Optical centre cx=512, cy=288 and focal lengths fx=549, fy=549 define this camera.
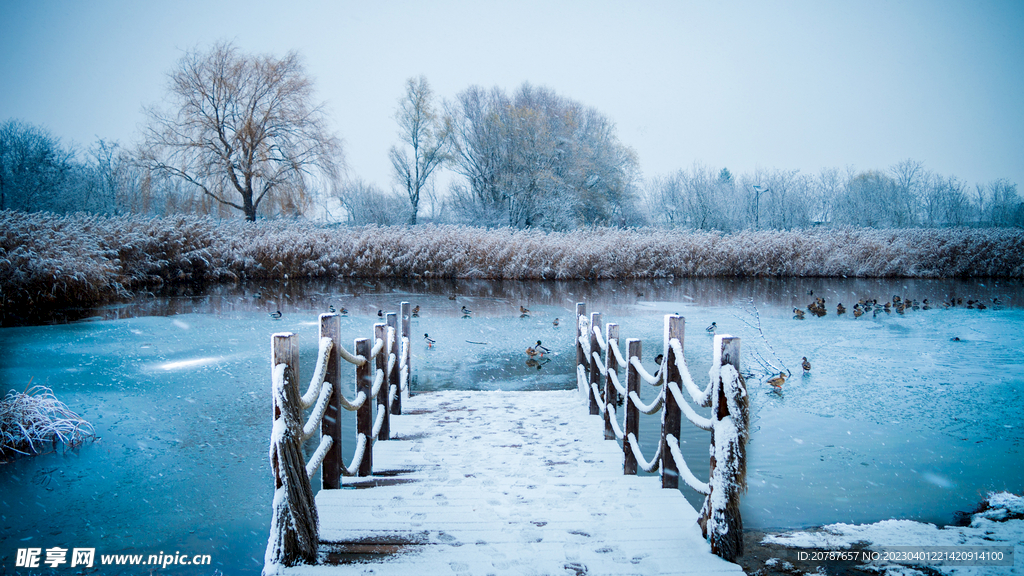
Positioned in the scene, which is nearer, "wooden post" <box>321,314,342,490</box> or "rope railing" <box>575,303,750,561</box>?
"rope railing" <box>575,303,750,561</box>

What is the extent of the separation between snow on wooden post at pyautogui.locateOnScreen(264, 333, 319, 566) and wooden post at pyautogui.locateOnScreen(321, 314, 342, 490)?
0.63m

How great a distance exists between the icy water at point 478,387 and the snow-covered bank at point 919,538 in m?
0.37

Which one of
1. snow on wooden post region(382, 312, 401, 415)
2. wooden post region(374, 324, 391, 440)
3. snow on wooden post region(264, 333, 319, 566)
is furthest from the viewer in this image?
snow on wooden post region(382, 312, 401, 415)

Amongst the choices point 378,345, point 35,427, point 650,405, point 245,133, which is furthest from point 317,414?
point 245,133

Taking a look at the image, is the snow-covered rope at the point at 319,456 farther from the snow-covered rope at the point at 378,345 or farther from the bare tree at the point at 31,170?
the bare tree at the point at 31,170

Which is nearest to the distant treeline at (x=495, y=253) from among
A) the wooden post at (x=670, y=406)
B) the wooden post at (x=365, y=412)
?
the wooden post at (x=365, y=412)

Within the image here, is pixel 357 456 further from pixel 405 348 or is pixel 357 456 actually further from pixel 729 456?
pixel 405 348

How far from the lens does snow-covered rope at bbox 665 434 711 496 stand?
297cm

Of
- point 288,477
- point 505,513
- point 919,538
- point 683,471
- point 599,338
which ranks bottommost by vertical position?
point 919,538

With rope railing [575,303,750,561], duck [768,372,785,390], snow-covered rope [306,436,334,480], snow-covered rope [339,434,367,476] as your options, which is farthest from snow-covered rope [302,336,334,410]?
duck [768,372,785,390]

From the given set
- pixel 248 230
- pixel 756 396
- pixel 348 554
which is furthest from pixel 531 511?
pixel 248 230

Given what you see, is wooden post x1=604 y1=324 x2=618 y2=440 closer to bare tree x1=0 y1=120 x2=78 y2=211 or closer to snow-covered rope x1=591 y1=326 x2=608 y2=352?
snow-covered rope x1=591 y1=326 x2=608 y2=352

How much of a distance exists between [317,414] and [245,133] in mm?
25014

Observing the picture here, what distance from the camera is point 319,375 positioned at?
113 inches
